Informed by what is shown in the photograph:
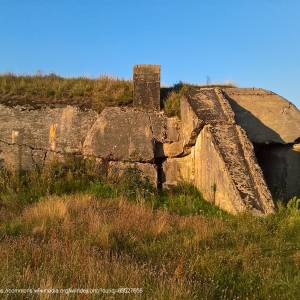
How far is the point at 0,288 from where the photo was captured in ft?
13.5

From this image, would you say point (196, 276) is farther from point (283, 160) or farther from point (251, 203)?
point (283, 160)

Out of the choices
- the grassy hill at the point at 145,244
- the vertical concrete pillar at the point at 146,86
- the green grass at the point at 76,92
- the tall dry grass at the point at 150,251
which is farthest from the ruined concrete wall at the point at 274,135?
the tall dry grass at the point at 150,251

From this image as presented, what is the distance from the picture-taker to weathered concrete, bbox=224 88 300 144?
1138 cm

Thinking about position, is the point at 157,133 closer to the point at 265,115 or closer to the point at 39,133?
the point at 265,115

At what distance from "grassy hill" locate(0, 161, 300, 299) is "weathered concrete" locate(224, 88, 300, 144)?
2306mm

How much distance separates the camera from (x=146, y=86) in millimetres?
12305

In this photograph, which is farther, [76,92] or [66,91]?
[66,91]

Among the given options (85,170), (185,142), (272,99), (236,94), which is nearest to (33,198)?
(85,170)

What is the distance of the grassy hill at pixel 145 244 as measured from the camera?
4.65 meters

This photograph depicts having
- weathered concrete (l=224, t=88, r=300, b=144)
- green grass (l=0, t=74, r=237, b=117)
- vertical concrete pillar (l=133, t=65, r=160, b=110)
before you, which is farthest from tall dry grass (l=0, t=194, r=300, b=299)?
green grass (l=0, t=74, r=237, b=117)

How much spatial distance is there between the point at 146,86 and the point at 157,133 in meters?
1.46

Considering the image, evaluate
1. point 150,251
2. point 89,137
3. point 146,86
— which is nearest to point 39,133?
point 89,137

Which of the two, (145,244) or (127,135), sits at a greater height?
(127,135)

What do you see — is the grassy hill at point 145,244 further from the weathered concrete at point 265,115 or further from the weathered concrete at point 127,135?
the weathered concrete at point 265,115
